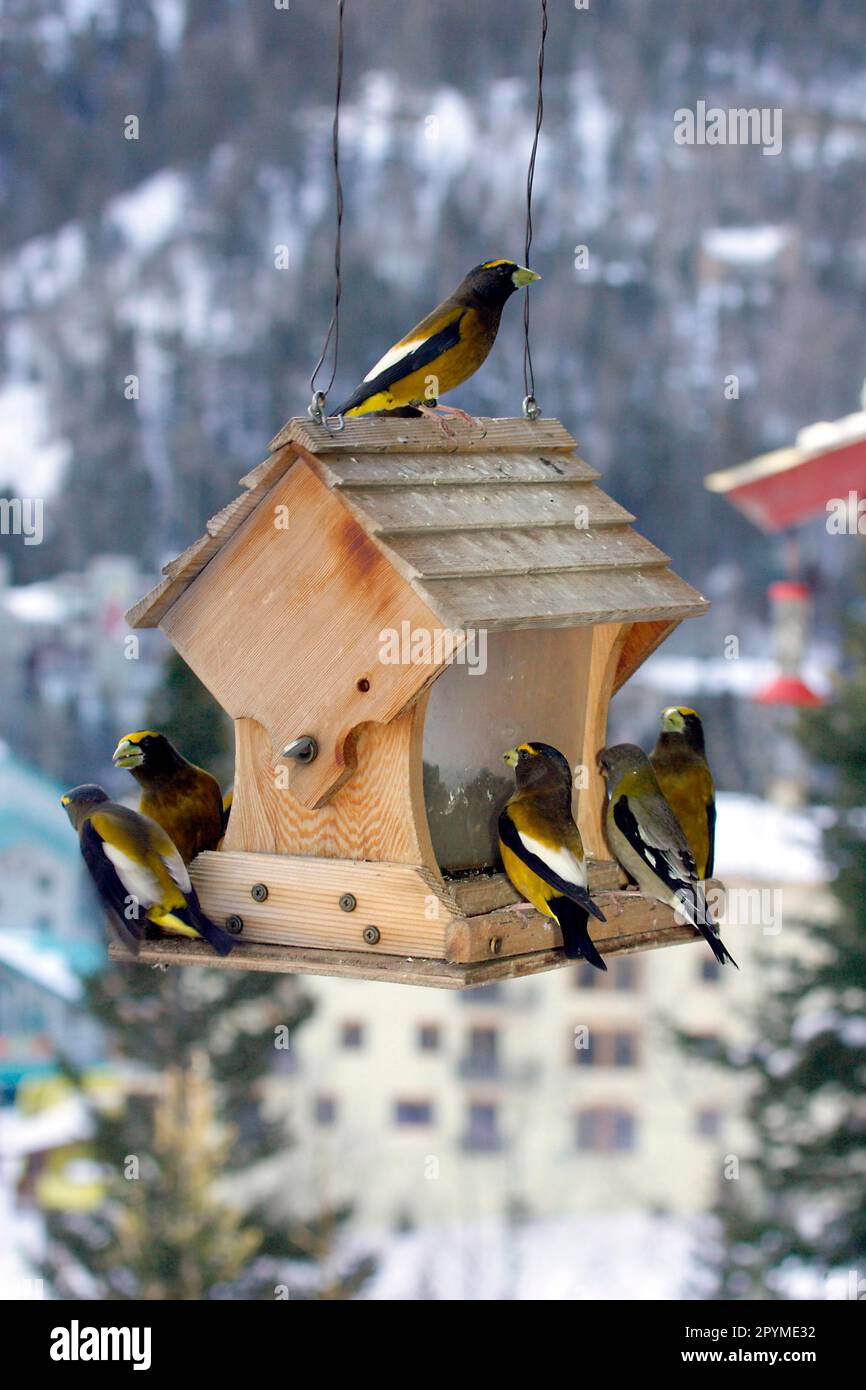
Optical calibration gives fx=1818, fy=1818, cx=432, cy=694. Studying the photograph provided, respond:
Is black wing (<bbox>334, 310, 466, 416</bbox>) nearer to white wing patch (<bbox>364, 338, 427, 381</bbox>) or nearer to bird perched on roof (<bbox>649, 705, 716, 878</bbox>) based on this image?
white wing patch (<bbox>364, 338, 427, 381</bbox>)

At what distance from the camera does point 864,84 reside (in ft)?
112

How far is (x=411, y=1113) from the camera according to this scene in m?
19.9

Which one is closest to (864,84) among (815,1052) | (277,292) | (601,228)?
(601,228)

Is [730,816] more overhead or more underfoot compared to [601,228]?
more underfoot

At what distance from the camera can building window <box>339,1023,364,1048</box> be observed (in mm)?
20359

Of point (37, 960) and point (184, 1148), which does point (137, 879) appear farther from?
point (37, 960)

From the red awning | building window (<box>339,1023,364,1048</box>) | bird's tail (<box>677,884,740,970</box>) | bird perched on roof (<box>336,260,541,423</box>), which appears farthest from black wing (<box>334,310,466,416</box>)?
building window (<box>339,1023,364,1048</box>)

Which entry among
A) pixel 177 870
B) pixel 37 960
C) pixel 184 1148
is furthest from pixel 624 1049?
pixel 177 870

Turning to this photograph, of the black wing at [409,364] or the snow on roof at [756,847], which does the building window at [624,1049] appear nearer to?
the snow on roof at [756,847]

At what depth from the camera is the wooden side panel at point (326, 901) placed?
291 centimetres

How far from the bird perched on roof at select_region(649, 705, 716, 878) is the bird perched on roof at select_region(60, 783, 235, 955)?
95 centimetres

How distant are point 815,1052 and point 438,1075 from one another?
8.11m

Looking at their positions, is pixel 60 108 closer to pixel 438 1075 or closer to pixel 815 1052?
pixel 438 1075

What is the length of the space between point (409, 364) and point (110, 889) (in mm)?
1079
